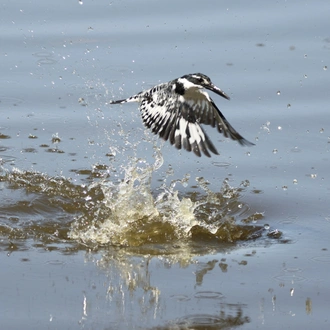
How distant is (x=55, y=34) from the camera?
9.30m

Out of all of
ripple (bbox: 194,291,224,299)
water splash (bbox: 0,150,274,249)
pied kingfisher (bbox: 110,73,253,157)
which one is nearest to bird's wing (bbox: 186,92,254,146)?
pied kingfisher (bbox: 110,73,253,157)

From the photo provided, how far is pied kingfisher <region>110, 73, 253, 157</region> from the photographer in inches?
253

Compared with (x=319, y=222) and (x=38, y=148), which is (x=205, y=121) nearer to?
(x=319, y=222)

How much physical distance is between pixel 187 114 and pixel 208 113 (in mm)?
162

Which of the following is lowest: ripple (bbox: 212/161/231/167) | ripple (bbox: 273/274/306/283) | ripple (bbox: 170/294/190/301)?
ripple (bbox: 170/294/190/301)

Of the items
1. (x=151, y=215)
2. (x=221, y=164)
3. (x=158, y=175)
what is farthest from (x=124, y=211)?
(x=221, y=164)

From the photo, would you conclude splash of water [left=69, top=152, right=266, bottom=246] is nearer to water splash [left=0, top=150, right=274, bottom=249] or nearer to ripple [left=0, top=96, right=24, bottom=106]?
water splash [left=0, top=150, right=274, bottom=249]

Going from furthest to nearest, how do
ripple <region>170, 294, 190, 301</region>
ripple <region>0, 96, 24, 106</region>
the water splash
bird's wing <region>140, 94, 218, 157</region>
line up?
1. ripple <region>0, 96, 24, 106</region>
2. bird's wing <region>140, 94, 218, 157</region>
3. the water splash
4. ripple <region>170, 294, 190, 301</region>

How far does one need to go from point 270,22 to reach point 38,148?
3.01m

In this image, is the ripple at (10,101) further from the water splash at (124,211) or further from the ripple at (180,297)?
the ripple at (180,297)

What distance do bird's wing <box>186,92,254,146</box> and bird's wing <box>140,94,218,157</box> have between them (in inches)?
1.3

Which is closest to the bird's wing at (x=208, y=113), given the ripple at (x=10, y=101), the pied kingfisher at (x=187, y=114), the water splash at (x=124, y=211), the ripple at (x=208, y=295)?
the pied kingfisher at (x=187, y=114)

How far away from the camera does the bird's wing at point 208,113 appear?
21.2 ft

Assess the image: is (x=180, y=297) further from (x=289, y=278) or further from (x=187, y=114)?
(x=187, y=114)
